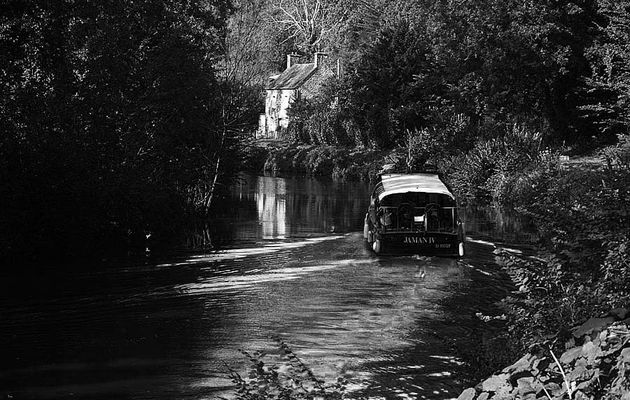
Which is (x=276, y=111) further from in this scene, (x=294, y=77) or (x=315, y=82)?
(x=315, y=82)

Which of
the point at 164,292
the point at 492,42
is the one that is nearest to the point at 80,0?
the point at 164,292

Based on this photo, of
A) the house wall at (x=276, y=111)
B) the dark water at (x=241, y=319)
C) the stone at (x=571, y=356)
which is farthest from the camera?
the house wall at (x=276, y=111)

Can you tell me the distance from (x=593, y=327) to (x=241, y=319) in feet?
39.3

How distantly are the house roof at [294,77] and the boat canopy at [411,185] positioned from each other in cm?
6166

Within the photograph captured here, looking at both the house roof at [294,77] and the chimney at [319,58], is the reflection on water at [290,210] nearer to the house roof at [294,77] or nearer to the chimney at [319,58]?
the house roof at [294,77]

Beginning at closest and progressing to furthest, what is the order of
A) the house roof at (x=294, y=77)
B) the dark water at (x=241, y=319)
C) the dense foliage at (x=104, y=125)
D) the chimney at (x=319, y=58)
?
the dark water at (x=241, y=319)
the dense foliage at (x=104, y=125)
the house roof at (x=294, y=77)
the chimney at (x=319, y=58)

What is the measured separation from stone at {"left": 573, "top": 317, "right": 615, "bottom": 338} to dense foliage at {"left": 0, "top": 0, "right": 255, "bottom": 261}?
1883 centimetres

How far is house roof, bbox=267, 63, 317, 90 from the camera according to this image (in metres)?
89.3

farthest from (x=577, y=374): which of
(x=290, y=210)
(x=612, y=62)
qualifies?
(x=612, y=62)

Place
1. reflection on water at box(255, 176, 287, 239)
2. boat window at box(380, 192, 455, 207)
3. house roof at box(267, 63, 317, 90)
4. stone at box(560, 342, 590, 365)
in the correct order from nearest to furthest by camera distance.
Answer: stone at box(560, 342, 590, 365), boat window at box(380, 192, 455, 207), reflection on water at box(255, 176, 287, 239), house roof at box(267, 63, 317, 90)

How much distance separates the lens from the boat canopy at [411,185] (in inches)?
970

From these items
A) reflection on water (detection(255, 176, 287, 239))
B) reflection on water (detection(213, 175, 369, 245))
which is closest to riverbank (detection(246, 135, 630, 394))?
reflection on water (detection(213, 175, 369, 245))

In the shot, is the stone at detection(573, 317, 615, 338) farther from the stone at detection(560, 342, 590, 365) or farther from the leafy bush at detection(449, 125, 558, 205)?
the leafy bush at detection(449, 125, 558, 205)

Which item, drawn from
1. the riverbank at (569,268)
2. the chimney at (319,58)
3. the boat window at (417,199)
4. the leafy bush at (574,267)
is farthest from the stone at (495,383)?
the chimney at (319,58)
